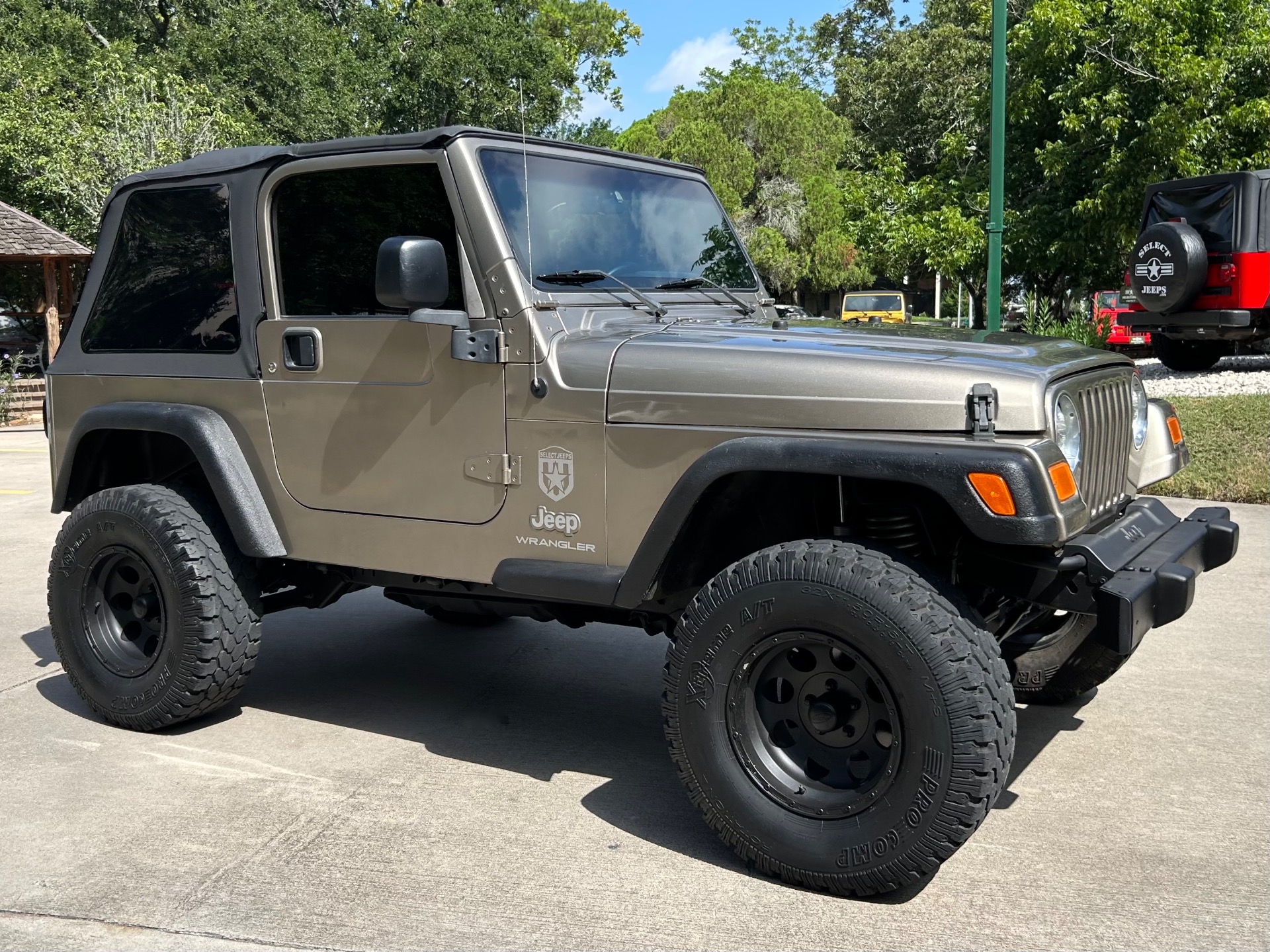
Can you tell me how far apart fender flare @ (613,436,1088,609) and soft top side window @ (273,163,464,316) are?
3.50 ft

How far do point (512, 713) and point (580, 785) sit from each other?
2.72 feet

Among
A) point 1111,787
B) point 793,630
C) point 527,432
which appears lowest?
point 1111,787

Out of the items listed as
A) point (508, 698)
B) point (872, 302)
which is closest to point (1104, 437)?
point (508, 698)

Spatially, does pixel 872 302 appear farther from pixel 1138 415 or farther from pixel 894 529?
pixel 894 529

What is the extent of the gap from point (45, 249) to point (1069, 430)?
19184 mm

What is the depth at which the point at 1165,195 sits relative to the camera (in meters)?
13.7

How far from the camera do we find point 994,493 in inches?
118

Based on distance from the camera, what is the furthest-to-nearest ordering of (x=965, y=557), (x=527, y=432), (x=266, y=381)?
(x=266, y=381) → (x=527, y=432) → (x=965, y=557)

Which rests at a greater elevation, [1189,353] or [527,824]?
[1189,353]

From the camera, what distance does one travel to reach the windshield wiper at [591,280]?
388 centimetres

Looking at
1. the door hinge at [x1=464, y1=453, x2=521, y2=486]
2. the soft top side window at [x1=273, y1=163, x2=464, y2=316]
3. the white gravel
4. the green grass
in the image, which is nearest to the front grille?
the door hinge at [x1=464, y1=453, x2=521, y2=486]

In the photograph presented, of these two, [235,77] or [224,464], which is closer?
[224,464]

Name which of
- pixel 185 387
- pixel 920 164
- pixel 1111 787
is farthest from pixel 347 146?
pixel 920 164

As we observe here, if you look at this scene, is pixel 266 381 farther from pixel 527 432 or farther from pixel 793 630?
pixel 793 630
